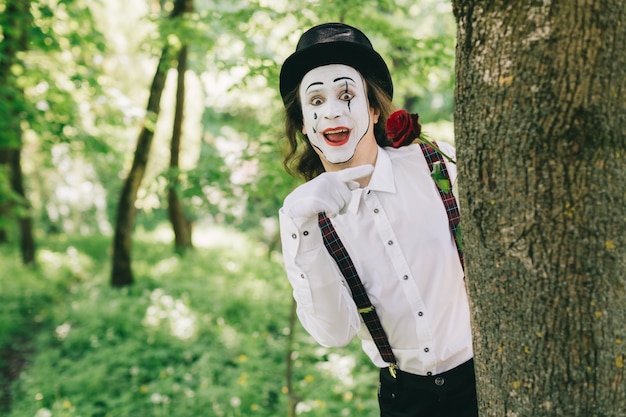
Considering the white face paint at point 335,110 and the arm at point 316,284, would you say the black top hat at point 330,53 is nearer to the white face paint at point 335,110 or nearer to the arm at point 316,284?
the white face paint at point 335,110

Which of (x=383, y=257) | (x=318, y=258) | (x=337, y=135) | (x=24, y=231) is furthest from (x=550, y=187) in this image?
(x=24, y=231)

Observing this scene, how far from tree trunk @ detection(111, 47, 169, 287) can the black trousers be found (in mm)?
5155

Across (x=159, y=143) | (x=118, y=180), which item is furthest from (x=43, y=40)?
(x=118, y=180)

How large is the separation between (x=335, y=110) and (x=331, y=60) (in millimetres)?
164

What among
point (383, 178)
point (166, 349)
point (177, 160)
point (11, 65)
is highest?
point (11, 65)

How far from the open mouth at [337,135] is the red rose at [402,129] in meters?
0.32

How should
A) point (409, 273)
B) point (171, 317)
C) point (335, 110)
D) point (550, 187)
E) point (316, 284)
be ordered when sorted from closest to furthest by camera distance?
1. point (550, 187)
2. point (316, 284)
3. point (409, 273)
4. point (335, 110)
5. point (171, 317)

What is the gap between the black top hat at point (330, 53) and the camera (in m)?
1.66

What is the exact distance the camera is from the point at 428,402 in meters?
1.61

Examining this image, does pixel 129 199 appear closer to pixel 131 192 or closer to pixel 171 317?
pixel 131 192

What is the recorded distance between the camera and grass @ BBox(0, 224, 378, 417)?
3994 mm

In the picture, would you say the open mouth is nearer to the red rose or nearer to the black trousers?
the red rose

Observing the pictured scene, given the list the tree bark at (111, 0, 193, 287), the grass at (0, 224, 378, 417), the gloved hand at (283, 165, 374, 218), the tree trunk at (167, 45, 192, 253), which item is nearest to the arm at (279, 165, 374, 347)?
the gloved hand at (283, 165, 374, 218)

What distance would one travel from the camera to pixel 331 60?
1.67 m
